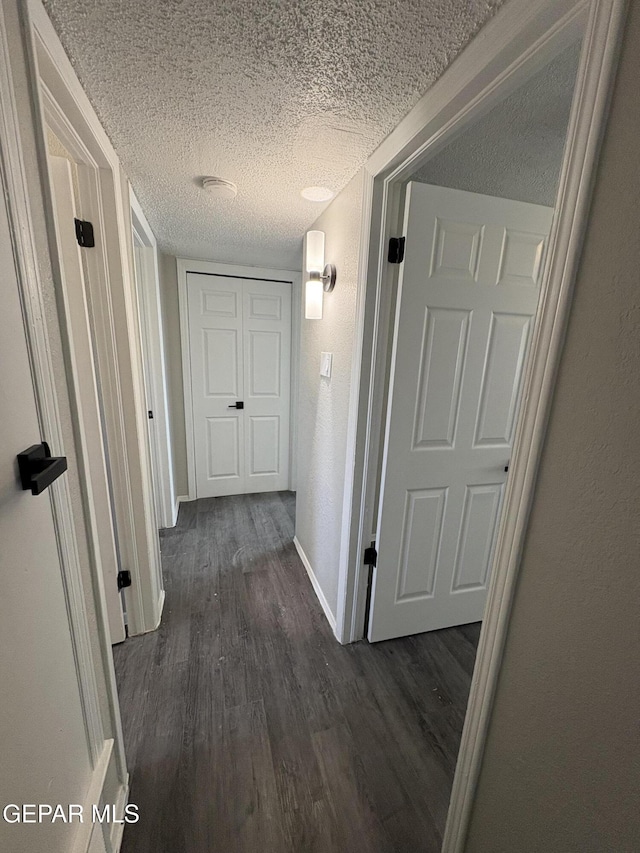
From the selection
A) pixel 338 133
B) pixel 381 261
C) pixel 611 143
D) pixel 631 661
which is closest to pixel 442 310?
pixel 381 261

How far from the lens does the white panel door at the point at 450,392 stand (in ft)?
4.27

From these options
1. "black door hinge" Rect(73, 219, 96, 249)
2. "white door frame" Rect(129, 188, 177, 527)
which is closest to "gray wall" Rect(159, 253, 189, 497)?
"white door frame" Rect(129, 188, 177, 527)

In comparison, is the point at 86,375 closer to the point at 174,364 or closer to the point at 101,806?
the point at 101,806

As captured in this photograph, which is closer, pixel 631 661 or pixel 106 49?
pixel 631 661

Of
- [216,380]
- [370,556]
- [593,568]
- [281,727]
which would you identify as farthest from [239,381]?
[593,568]

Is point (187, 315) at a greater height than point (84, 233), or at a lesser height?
lesser

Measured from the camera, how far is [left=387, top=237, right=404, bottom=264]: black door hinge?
1279mm

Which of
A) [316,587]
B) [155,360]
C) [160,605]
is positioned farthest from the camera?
[155,360]

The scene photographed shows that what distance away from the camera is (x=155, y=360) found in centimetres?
232

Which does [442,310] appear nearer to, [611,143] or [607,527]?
[611,143]

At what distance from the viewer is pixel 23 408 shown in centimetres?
62

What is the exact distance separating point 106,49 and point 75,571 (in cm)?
129

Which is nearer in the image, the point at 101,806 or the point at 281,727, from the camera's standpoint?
the point at 101,806

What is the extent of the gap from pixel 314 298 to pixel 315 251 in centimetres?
23
